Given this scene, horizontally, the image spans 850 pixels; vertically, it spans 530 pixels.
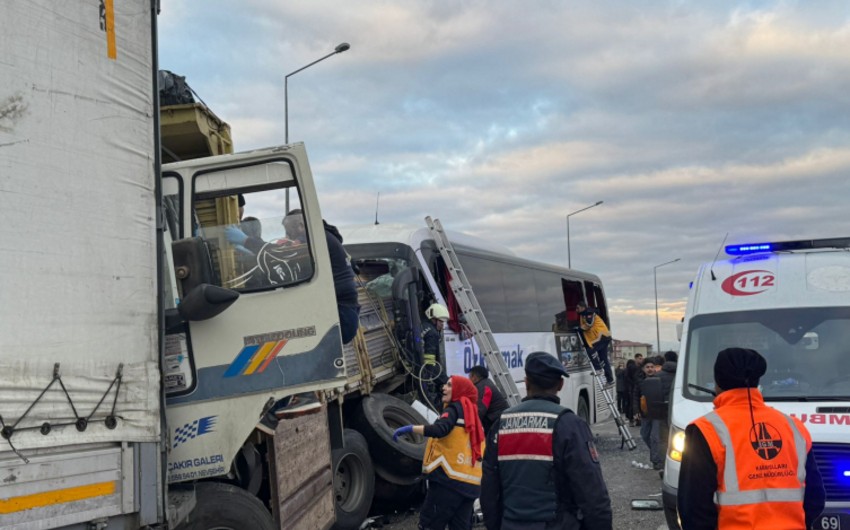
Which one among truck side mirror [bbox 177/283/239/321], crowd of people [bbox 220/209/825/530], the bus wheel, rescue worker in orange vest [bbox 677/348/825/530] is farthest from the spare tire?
the bus wheel

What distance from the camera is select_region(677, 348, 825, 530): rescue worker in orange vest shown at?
363 centimetres

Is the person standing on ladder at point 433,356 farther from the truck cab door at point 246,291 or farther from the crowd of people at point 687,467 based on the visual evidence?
the crowd of people at point 687,467

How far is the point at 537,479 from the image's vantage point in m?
4.11

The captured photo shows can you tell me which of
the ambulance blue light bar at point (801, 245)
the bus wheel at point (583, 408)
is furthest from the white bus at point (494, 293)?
the ambulance blue light bar at point (801, 245)

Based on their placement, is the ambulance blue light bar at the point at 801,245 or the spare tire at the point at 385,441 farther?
the spare tire at the point at 385,441

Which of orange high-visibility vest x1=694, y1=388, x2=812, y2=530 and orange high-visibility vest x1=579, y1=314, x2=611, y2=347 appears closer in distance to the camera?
orange high-visibility vest x1=694, y1=388, x2=812, y2=530

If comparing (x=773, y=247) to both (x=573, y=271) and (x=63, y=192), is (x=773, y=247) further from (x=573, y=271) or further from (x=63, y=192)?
(x=573, y=271)

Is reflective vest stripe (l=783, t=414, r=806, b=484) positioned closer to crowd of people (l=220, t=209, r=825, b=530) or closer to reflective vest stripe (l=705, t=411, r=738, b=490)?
crowd of people (l=220, t=209, r=825, b=530)

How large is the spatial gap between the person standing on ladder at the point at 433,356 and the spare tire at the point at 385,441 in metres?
1.07

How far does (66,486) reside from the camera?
153 inches

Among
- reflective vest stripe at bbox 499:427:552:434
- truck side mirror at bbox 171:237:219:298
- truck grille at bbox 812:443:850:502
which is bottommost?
truck grille at bbox 812:443:850:502

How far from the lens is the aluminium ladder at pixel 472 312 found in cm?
1187

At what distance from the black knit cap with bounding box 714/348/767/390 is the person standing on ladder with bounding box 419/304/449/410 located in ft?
22.0

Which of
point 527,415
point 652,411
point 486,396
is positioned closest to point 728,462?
point 527,415
